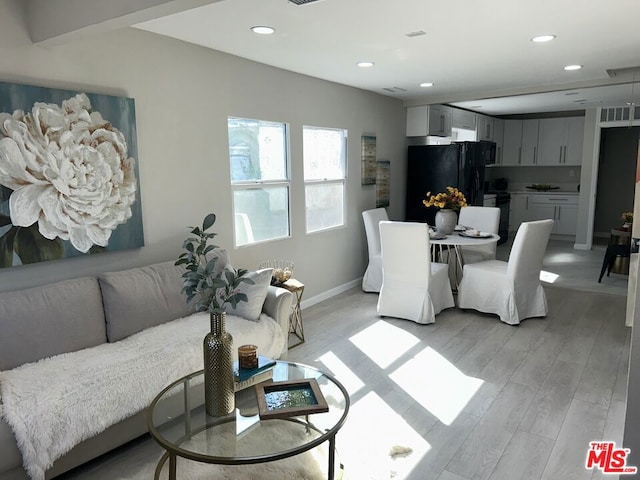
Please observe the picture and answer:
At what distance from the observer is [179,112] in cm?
334

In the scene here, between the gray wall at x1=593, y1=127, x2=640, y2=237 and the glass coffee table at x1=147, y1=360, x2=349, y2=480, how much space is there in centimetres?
842

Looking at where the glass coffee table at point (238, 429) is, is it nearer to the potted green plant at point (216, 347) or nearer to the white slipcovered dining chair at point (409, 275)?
the potted green plant at point (216, 347)

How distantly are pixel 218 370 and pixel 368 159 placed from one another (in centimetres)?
397

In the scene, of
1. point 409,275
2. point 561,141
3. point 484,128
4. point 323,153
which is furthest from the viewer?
point 561,141

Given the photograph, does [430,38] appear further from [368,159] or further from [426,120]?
[426,120]

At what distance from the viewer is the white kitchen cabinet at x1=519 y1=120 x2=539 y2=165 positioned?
28.5ft

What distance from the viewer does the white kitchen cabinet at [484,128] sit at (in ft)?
25.5

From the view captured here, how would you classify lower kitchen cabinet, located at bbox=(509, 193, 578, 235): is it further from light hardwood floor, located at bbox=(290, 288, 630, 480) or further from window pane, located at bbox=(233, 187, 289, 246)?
window pane, located at bbox=(233, 187, 289, 246)

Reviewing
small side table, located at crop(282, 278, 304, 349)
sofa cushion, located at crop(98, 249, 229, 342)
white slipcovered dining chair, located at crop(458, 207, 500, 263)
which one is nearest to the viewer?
sofa cushion, located at crop(98, 249, 229, 342)

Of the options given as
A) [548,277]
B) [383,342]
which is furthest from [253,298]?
[548,277]

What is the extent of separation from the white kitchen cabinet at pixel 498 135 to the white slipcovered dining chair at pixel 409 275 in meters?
5.25

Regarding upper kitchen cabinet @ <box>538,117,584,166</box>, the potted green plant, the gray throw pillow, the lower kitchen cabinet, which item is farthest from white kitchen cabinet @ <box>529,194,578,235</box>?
the potted green plant

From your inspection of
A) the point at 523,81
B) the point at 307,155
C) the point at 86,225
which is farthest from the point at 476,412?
the point at 523,81

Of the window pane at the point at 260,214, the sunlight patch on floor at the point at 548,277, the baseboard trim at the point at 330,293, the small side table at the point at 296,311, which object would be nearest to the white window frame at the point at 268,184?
the window pane at the point at 260,214
